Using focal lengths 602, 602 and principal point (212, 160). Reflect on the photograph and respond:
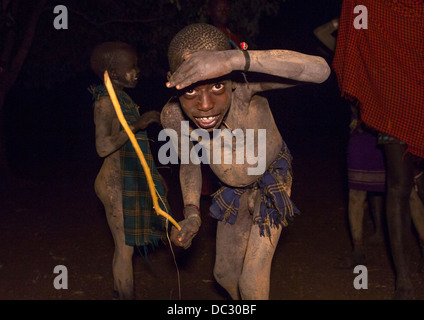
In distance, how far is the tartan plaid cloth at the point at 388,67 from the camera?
442cm

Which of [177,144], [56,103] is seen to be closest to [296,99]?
[56,103]

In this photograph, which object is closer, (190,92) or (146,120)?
(190,92)

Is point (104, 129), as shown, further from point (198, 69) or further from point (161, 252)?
point (161, 252)

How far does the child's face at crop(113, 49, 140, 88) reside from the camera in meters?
4.58

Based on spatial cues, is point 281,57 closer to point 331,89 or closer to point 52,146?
point 52,146

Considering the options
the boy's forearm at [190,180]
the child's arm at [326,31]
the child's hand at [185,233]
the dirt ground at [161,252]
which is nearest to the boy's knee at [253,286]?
the child's hand at [185,233]

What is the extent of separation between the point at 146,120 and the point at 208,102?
104 cm

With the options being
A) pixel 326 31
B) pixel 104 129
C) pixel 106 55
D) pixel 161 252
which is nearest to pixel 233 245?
pixel 104 129

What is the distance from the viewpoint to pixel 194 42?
3227 mm

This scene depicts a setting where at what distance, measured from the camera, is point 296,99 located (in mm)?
21766

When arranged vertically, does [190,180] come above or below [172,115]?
below
